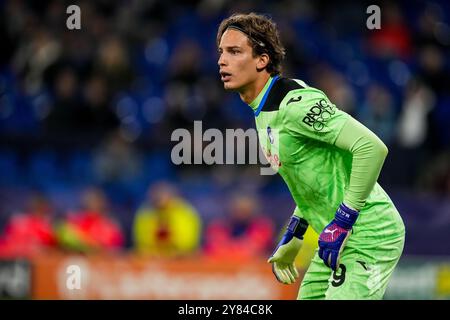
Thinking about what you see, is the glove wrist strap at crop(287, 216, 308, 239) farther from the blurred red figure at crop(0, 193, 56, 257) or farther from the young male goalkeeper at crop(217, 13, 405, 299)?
the blurred red figure at crop(0, 193, 56, 257)

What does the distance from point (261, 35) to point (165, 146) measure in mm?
7379

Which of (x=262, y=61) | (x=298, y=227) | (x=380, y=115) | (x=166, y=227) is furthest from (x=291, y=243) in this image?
(x=380, y=115)

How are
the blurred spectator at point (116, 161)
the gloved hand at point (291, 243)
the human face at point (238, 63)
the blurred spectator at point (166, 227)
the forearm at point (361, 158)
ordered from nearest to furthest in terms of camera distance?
the forearm at point (361, 158), the human face at point (238, 63), the gloved hand at point (291, 243), the blurred spectator at point (166, 227), the blurred spectator at point (116, 161)

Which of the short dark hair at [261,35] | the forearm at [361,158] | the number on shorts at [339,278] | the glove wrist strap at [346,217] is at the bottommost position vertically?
the number on shorts at [339,278]

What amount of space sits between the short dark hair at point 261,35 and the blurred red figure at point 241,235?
6.29m

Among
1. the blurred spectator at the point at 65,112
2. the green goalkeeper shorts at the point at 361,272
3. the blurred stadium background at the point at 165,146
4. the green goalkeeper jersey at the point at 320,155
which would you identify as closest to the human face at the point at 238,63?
the green goalkeeper jersey at the point at 320,155

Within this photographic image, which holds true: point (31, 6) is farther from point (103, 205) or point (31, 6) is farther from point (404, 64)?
point (404, 64)

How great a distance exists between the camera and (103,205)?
1193 cm

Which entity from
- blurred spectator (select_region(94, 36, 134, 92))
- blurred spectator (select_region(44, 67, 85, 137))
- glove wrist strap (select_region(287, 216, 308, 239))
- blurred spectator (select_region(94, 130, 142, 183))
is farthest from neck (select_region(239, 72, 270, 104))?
blurred spectator (select_region(94, 36, 134, 92))

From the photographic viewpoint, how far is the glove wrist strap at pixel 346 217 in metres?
5.01

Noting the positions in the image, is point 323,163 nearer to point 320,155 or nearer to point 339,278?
point 320,155

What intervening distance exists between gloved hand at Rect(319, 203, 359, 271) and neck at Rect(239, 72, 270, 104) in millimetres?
829

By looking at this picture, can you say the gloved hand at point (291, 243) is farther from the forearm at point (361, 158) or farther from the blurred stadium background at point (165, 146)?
the blurred stadium background at point (165, 146)

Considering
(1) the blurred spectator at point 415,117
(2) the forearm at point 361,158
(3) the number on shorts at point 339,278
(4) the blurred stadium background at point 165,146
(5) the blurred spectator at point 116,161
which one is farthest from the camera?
(1) the blurred spectator at point 415,117
